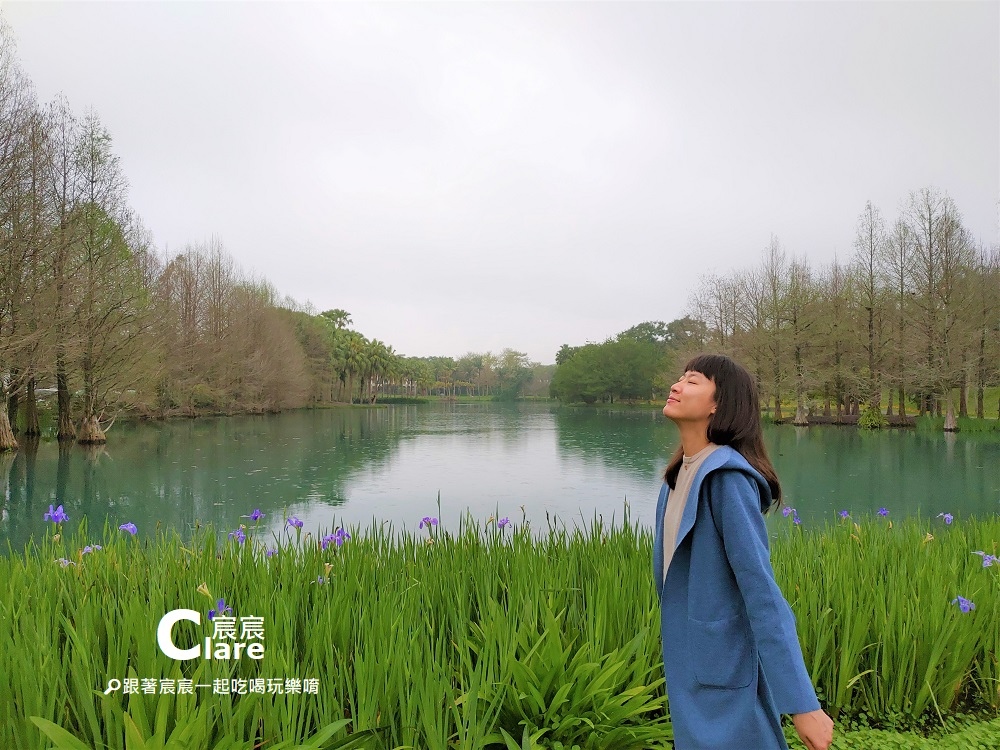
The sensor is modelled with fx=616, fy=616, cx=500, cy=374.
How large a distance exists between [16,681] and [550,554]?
83.6 inches

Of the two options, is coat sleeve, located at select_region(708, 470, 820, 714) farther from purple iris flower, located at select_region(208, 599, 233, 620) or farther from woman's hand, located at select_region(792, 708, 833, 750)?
purple iris flower, located at select_region(208, 599, 233, 620)

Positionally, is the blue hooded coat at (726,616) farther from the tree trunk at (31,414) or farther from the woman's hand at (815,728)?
the tree trunk at (31,414)

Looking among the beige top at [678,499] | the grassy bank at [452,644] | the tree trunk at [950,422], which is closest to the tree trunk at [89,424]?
the grassy bank at [452,644]

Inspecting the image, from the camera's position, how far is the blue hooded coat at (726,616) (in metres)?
1.28

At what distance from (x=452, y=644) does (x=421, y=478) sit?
1086 cm

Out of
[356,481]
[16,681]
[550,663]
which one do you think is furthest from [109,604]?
[356,481]

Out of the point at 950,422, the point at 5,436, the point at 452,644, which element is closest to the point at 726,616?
the point at 452,644

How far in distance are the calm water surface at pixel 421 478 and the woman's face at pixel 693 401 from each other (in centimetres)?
284

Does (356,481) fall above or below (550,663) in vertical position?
below

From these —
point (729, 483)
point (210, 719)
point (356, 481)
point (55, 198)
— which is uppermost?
point (55, 198)

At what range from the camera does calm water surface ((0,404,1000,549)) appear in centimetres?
905

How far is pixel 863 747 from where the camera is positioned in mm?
2219

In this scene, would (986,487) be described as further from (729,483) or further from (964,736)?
(729,483)

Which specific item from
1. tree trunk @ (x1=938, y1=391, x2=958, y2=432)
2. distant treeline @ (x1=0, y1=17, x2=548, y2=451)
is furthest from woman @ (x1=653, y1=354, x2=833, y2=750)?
tree trunk @ (x1=938, y1=391, x2=958, y2=432)
